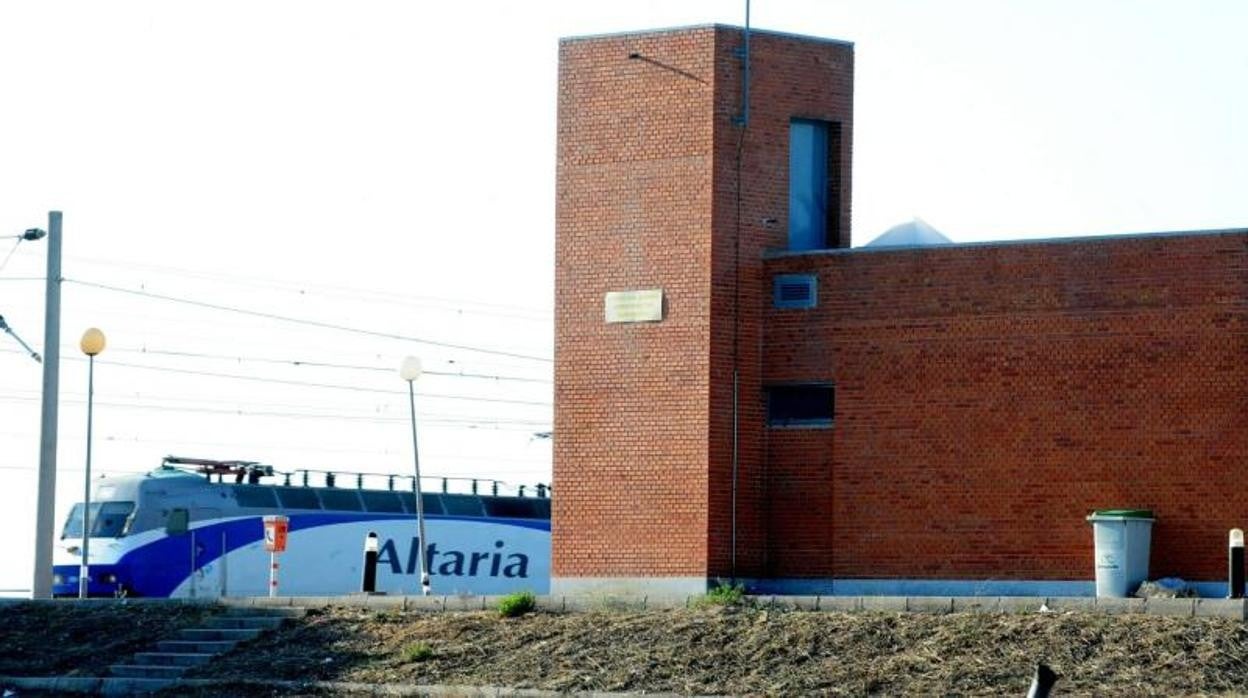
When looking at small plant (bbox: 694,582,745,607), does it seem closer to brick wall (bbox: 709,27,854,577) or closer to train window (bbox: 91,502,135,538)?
brick wall (bbox: 709,27,854,577)

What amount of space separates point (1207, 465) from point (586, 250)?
9.14m

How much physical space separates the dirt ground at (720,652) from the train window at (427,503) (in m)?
25.7

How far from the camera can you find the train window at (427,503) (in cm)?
5531

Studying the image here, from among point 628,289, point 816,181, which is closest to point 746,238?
point 628,289

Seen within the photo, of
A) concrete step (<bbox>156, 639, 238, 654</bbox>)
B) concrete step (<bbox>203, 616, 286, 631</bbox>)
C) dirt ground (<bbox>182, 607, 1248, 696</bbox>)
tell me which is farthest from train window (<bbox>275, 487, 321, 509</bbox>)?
dirt ground (<bbox>182, 607, 1248, 696</bbox>)

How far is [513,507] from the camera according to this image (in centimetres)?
5781

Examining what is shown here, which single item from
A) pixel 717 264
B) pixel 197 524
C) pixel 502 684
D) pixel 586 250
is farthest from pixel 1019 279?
pixel 197 524

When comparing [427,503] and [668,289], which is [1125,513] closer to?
[668,289]

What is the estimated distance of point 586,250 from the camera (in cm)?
3203

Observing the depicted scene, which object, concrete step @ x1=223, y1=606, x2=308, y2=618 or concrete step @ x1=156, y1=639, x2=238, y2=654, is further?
concrete step @ x1=223, y1=606, x2=308, y2=618

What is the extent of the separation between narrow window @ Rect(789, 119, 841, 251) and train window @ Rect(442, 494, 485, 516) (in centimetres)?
2484

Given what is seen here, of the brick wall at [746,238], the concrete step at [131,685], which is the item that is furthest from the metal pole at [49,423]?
the brick wall at [746,238]

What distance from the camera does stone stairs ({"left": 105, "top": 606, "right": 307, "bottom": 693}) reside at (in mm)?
27312

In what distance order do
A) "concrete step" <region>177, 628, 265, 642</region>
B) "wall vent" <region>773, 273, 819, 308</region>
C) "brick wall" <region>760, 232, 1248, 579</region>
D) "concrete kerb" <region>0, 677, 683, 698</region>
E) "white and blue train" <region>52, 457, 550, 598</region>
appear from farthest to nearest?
"white and blue train" <region>52, 457, 550, 598</region>
"wall vent" <region>773, 273, 819, 308</region>
"brick wall" <region>760, 232, 1248, 579</region>
"concrete step" <region>177, 628, 265, 642</region>
"concrete kerb" <region>0, 677, 683, 698</region>
